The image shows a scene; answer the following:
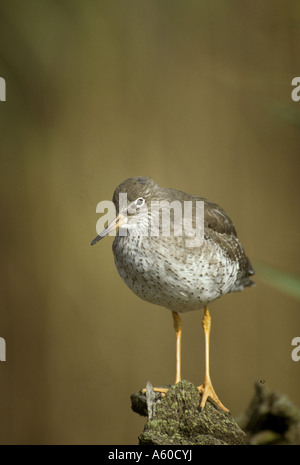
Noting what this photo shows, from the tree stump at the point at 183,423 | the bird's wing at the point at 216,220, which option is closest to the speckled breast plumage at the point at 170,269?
the bird's wing at the point at 216,220

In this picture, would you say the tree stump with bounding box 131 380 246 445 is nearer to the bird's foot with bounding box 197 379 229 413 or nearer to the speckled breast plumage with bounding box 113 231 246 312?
the bird's foot with bounding box 197 379 229 413

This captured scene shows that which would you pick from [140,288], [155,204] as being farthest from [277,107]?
[140,288]

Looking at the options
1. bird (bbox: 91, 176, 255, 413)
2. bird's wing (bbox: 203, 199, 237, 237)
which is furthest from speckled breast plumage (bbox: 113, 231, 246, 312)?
bird's wing (bbox: 203, 199, 237, 237)

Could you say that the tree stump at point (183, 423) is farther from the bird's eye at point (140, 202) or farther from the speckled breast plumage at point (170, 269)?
the bird's eye at point (140, 202)

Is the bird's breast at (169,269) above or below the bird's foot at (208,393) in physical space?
above
